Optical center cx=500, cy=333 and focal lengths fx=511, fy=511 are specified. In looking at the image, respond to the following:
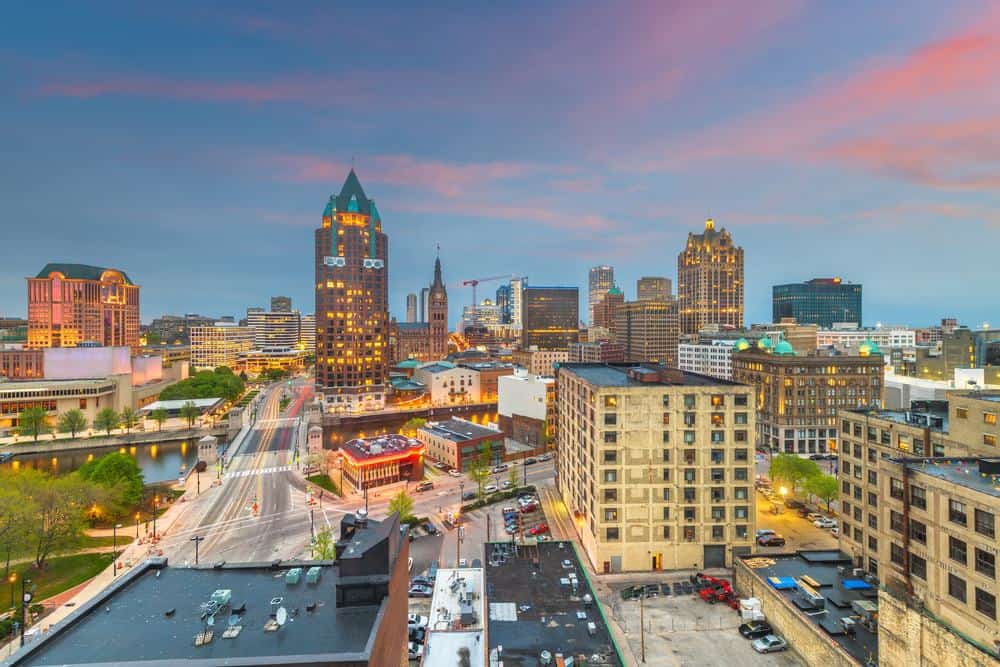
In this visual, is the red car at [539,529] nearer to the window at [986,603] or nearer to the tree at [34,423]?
the window at [986,603]

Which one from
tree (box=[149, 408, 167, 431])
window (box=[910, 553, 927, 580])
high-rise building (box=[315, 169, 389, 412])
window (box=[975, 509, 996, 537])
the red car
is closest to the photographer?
window (box=[975, 509, 996, 537])

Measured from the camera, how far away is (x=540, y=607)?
44938mm

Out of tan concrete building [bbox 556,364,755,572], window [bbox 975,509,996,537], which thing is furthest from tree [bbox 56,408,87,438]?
window [bbox 975,509,996,537]

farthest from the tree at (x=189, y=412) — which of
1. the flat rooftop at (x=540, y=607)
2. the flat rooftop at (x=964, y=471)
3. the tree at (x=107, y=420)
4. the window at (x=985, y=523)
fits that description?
the window at (x=985, y=523)

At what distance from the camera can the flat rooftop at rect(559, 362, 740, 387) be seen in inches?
2502

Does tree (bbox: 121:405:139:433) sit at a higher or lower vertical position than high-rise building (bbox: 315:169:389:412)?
lower

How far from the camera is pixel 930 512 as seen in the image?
114 ft

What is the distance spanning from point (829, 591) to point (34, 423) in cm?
16758

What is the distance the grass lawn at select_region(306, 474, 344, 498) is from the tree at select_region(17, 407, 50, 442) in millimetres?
86372

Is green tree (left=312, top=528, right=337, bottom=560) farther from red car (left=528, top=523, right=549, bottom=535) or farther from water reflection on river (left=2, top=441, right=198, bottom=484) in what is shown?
water reflection on river (left=2, top=441, right=198, bottom=484)

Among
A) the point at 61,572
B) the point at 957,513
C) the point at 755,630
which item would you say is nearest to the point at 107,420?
the point at 61,572

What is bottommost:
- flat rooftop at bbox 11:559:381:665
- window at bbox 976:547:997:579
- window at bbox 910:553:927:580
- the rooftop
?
the rooftop

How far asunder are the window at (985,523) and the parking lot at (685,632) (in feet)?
62.8

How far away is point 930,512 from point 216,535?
77.1 meters
